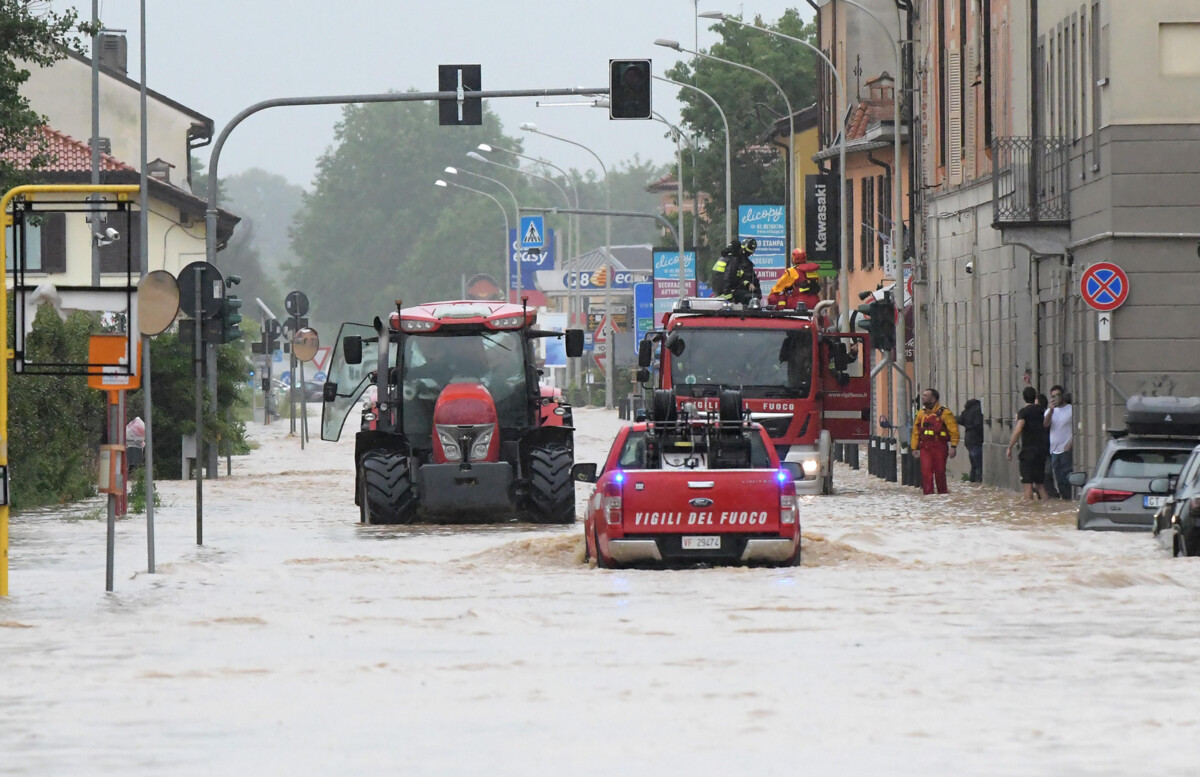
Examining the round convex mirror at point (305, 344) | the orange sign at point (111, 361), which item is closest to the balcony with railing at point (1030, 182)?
the orange sign at point (111, 361)

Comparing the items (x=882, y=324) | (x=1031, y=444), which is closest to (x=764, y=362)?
(x=882, y=324)

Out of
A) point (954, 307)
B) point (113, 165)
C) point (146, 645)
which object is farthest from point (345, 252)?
point (146, 645)

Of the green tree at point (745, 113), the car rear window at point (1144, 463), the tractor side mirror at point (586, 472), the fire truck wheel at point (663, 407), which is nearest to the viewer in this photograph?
the tractor side mirror at point (586, 472)

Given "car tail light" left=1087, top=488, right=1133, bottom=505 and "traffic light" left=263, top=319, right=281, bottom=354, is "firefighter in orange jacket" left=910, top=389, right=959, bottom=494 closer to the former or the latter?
"car tail light" left=1087, top=488, right=1133, bottom=505

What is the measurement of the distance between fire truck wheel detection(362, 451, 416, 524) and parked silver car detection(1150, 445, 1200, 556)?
9.40m

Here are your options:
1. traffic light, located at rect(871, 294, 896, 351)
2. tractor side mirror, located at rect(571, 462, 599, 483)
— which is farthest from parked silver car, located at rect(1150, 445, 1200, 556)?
traffic light, located at rect(871, 294, 896, 351)

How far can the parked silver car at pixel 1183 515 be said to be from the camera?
20.4 meters

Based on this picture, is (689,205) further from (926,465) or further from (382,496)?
(382,496)

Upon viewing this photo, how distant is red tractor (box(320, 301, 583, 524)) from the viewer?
2806 centimetres

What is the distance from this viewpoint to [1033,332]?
126ft

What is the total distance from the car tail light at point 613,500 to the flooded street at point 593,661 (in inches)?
20.5

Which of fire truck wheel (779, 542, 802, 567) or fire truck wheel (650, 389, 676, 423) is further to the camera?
fire truck wheel (650, 389, 676, 423)

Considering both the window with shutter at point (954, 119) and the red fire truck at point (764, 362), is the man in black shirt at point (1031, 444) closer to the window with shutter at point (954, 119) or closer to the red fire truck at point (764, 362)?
the red fire truck at point (764, 362)

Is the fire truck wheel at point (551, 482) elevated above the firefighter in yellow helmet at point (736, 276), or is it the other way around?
the firefighter in yellow helmet at point (736, 276)
